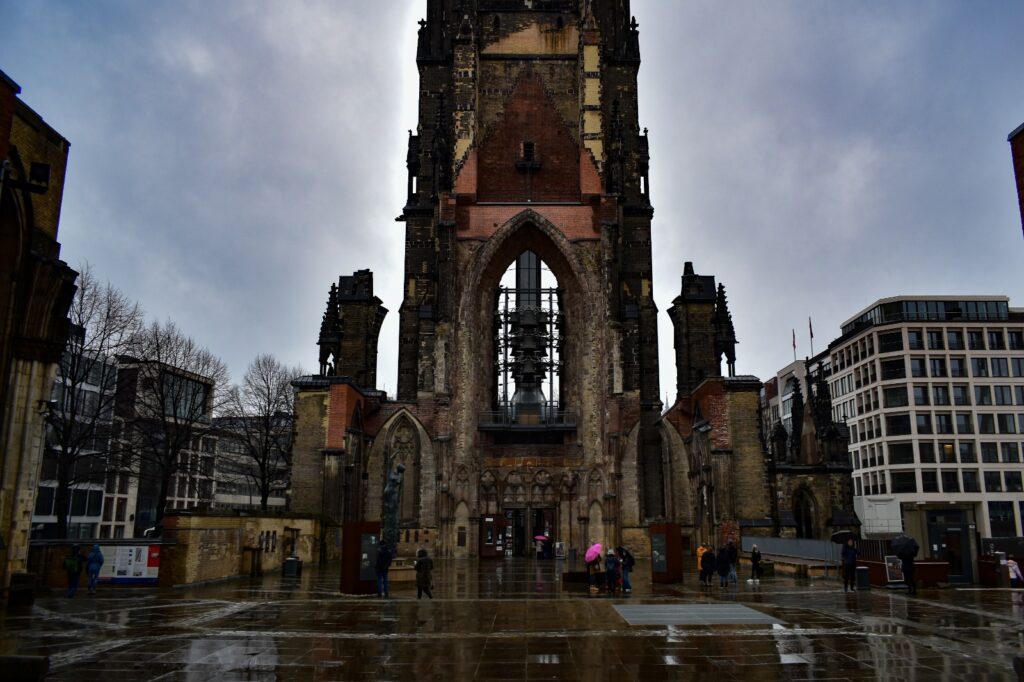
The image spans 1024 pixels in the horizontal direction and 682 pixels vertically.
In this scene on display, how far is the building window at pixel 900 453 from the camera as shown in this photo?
6184 cm

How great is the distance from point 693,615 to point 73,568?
43.9ft

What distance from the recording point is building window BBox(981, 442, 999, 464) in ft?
200

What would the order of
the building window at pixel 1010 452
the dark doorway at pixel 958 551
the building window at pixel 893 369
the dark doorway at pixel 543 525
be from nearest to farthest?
1. the dark doorway at pixel 958 551
2. the dark doorway at pixel 543 525
3. the building window at pixel 1010 452
4. the building window at pixel 893 369

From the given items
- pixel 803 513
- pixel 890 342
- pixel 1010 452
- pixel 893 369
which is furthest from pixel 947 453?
pixel 803 513

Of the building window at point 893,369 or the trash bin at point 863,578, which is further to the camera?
the building window at point 893,369

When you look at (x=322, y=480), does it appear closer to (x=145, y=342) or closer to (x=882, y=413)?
(x=145, y=342)

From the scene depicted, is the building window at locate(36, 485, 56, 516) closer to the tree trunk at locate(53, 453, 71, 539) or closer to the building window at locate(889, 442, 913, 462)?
the tree trunk at locate(53, 453, 71, 539)

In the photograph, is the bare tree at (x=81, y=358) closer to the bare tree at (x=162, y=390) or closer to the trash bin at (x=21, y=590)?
the bare tree at (x=162, y=390)

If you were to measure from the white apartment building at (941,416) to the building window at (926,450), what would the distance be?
3.0 inches

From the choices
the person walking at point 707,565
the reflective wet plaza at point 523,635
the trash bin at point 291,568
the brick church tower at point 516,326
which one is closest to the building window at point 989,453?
the brick church tower at point 516,326

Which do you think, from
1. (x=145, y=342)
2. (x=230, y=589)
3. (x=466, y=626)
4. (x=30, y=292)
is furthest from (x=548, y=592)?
(x=145, y=342)

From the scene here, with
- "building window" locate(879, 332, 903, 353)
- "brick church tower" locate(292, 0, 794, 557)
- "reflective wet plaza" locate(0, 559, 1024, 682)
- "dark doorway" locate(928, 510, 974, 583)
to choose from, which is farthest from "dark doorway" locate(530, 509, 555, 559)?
"building window" locate(879, 332, 903, 353)

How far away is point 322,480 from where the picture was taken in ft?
112

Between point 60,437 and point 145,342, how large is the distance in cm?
628
